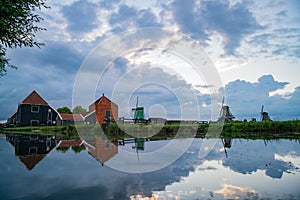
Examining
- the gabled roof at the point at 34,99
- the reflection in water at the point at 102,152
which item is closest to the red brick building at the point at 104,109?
the gabled roof at the point at 34,99

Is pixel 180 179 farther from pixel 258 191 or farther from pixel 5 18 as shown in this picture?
pixel 5 18

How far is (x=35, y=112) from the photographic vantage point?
169 feet

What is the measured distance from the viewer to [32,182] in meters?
7.94

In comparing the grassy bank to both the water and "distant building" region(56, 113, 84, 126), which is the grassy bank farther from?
the water

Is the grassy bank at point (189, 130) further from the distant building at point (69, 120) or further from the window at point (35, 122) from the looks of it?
the distant building at point (69, 120)

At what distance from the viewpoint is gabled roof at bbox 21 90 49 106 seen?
166ft

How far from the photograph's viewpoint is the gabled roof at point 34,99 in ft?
166

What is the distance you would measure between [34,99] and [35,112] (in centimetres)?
268

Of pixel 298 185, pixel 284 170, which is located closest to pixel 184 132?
pixel 284 170

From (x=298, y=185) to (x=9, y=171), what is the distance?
10061 millimetres

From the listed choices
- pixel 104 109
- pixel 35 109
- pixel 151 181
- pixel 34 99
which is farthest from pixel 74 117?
pixel 151 181

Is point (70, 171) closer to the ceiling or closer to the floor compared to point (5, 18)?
closer to the floor

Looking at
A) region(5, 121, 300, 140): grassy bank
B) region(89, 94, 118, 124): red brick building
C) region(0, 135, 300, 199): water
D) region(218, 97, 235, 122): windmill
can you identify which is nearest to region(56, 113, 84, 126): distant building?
region(89, 94, 118, 124): red brick building

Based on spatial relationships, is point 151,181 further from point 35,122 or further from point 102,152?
point 35,122
